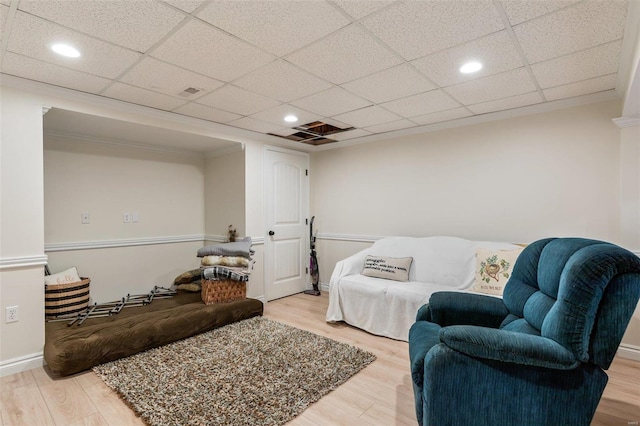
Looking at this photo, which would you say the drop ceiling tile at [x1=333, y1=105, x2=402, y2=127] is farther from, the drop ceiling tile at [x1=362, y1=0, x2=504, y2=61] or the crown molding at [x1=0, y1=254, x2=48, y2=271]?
the crown molding at [x1=0, y1=254, x2=48, y2=271]

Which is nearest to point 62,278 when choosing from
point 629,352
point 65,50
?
point 65,50

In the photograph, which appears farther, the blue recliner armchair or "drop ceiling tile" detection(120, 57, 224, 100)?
"drop ceiling tile" detection(120, 57, 224, 100)

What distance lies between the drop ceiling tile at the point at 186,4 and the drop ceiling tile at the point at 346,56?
0.67 metres

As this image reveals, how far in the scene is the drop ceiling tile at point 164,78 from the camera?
2251mm

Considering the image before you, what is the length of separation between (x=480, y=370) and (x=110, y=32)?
8.58ft

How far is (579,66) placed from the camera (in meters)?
2.28

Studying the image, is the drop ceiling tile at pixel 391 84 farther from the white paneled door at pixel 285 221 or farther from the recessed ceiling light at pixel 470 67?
the white paneled door at pixel 285 221

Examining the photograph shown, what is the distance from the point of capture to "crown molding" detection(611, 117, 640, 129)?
2.67m

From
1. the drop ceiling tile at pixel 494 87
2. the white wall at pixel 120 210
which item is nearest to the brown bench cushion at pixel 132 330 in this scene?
the white wall at pixel 120 210

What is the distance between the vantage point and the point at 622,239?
2.74 m

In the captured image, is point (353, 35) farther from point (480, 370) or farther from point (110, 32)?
point (480, 370)

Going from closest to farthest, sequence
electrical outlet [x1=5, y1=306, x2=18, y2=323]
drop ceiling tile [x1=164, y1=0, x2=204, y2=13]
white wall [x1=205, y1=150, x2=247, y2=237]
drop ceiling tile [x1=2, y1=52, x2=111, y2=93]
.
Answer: drop ceiling tile [x1=164, y1=0, x2=204, y2=13] < drop ceiling tile [x1=2, y1=52, x2=111, y2=93] < electrical outlet [x1=5, y1=306, x2=18, y2=323] < white wall [x1=205, y1=150, x2=247, y2=237]

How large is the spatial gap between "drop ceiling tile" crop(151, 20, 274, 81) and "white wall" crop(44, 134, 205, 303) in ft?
7.61

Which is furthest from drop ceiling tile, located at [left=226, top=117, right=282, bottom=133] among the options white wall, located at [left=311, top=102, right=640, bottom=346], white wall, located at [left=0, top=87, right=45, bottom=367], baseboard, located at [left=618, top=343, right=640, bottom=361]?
baseboard, located at [left=618, top=343, right=640, bottom=361]
